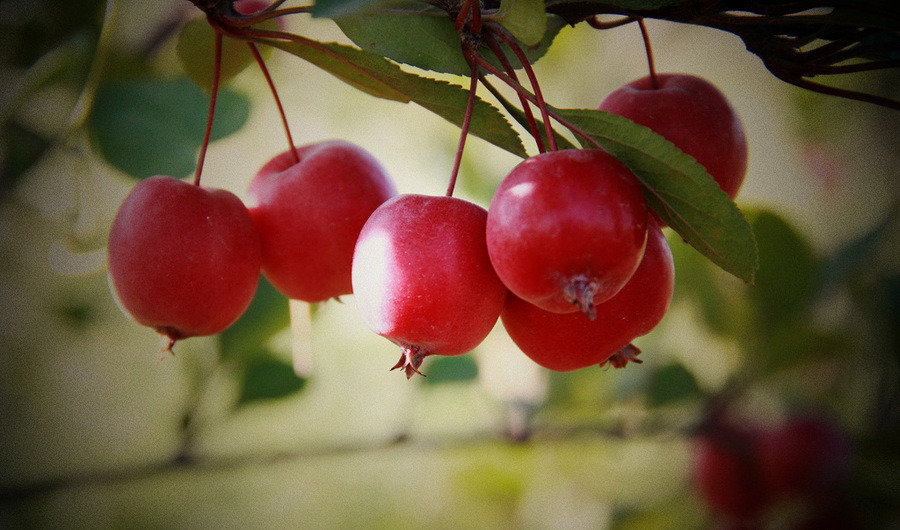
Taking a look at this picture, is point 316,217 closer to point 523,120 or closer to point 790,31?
point 523,120

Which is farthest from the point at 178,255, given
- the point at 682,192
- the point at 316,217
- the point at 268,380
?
the point at 268,380

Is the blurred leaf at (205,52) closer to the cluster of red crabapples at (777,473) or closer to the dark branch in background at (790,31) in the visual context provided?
the dark branch in background at (790,31)

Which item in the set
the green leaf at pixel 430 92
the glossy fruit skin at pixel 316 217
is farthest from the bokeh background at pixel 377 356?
the green leaf at pixel 430 92

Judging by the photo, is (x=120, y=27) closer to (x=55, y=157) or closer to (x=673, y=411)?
(x=55, y=157)

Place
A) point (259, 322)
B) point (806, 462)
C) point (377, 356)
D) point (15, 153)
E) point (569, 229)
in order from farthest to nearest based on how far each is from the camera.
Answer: point (377, 356) → point (806, 462) → point (259, 322) → point (15, 153) → point (569, 229)

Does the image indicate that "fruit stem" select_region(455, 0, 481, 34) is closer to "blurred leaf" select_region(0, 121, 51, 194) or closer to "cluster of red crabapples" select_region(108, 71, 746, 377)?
"cluster of red crabapples" select_region(108, 71, 746, 377)

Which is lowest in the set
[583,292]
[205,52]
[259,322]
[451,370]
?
[583,292]

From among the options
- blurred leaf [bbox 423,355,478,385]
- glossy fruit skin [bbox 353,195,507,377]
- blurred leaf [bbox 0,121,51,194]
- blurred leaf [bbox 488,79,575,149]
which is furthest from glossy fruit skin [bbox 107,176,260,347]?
blurred leaf [bbox 423,355,478,385]
